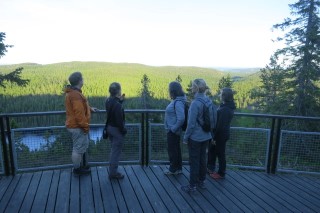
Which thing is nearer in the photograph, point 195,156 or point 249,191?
point 195,156

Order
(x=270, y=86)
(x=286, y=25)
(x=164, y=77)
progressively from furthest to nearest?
1. (x=164, y=77)
2. (x=270, y=86)
3. (x=286, y=25)

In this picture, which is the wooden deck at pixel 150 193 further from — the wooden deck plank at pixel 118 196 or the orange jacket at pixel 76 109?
the orange jacket at pixel 76 109

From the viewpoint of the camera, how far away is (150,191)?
160 inches

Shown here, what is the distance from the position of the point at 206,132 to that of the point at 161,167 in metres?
1.66

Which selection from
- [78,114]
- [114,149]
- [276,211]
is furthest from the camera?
[114,149]

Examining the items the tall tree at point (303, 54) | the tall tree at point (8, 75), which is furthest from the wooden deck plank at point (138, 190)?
the tall tree at point (303, 54)

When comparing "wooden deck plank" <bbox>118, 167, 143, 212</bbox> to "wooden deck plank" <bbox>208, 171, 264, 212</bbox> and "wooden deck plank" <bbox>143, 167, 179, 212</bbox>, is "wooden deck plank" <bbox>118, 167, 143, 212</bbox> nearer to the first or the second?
"wooden deck plank" <bbox>143, 167, 179, 212</bbox>

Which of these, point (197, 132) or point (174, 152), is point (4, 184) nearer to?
point (174, 152)

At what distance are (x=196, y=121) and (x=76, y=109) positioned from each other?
→ 2.01 m

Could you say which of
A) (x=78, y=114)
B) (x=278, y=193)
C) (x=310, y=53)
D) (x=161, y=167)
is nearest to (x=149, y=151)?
(x=161, y=167)

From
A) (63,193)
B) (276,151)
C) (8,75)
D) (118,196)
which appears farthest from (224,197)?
(8,75)

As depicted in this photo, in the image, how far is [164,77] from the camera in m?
98.3

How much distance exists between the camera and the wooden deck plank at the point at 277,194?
3.69m

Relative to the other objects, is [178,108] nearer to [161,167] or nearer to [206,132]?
[206,132]
